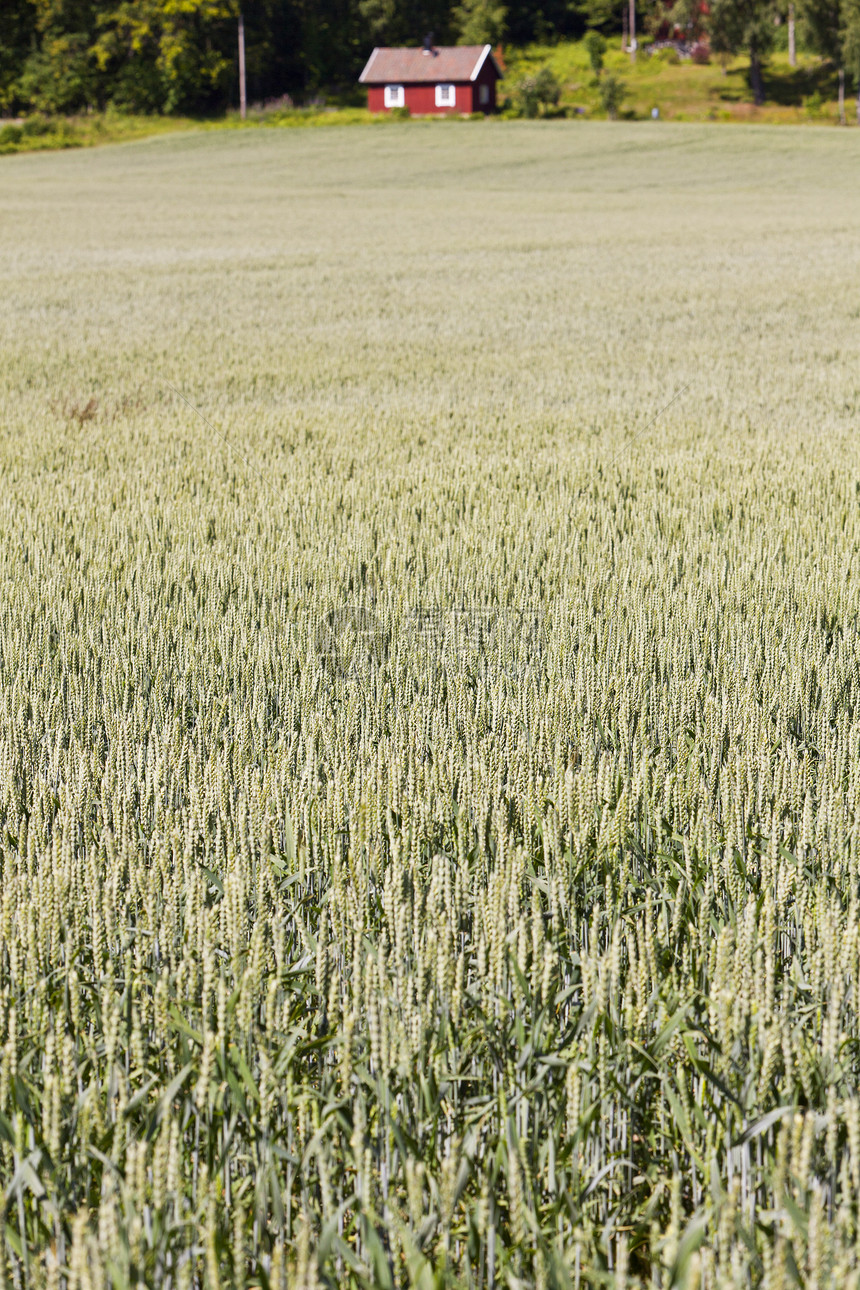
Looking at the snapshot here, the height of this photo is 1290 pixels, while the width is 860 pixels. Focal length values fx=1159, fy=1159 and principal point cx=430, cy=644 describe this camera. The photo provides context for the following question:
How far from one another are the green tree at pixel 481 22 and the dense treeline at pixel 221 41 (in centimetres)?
6

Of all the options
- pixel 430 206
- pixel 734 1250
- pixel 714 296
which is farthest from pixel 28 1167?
pixel 430 206

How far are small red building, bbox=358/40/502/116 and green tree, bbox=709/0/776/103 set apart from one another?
11295 millimetres

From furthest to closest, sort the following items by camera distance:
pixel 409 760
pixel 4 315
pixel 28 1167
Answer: pixel 4 315 → pixel 409 760 → pixel 28 1167

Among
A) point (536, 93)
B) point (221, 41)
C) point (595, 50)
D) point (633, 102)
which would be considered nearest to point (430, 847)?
point (536, 93)

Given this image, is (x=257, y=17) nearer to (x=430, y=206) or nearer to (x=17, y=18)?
(x=17, y=18)

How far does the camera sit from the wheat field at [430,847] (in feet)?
5.24

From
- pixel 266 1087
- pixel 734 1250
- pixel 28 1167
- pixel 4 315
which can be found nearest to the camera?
pixel 734 1250

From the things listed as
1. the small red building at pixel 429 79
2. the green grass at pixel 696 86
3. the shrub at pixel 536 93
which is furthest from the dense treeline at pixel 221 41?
the shrub at pixel 536 93

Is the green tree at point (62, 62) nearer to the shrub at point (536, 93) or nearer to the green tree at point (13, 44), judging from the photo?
Answer: the green tree at point (13, 44)

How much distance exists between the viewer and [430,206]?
3116 cm

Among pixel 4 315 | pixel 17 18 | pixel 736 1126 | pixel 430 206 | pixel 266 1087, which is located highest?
pixel 17 18

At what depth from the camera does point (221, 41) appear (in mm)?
61594

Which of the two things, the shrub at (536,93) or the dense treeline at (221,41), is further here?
the dense treeline at (221,41)

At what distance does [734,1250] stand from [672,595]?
120 inches
